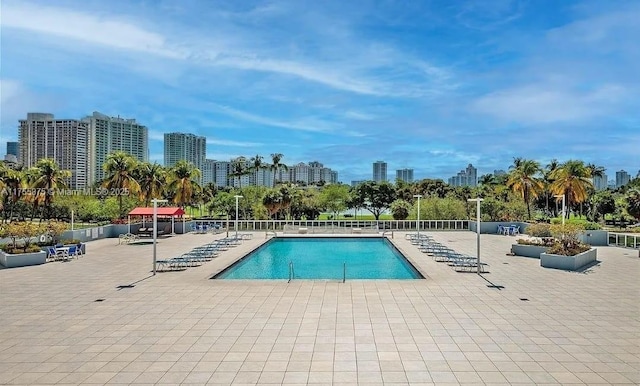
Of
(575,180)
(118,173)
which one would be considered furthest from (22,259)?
(575,180)

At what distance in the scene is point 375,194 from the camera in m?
48.0

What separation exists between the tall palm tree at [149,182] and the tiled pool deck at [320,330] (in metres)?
17.6

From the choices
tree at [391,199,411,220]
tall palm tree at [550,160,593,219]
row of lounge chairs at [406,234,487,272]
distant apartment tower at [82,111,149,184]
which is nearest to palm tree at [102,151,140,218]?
row of lounge chairs at [406,234,487,272]

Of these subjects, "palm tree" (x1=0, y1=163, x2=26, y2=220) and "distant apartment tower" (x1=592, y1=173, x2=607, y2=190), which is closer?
"palm tree" (x1=0, y1=163, x2=26, y2=220)

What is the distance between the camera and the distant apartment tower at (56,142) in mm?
49688

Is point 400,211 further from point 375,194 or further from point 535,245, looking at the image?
point 535,245

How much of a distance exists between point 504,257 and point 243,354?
1290 centimetres

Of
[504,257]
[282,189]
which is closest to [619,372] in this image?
[504,257]

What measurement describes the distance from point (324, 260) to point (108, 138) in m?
47.3

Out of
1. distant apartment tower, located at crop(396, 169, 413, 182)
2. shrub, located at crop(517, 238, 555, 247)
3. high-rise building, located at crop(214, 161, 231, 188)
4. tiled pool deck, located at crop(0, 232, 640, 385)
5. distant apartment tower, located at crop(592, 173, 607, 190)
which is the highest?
distant apartment tower, located at crop(396, 169, 413, 182)

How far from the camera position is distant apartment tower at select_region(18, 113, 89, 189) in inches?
1956

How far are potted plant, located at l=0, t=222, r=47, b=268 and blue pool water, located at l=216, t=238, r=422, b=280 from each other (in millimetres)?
6732

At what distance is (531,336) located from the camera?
716cm

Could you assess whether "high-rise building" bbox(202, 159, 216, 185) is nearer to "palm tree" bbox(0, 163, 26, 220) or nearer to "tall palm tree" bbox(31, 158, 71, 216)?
"palm tree" bbox(0, 163, 26, 220)
